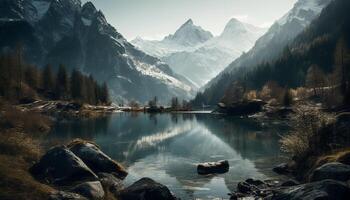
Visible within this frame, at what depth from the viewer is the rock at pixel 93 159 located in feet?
135

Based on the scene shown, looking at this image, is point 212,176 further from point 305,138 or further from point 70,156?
point 70,156

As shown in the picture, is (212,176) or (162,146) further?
(162,146)

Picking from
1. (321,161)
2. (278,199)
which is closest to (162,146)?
(321,161)

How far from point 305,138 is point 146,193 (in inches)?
799

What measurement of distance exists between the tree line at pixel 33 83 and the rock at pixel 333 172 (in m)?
112

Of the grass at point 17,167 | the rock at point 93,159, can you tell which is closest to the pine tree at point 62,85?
the grass at point 17,167

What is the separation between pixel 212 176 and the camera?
44.3 metres

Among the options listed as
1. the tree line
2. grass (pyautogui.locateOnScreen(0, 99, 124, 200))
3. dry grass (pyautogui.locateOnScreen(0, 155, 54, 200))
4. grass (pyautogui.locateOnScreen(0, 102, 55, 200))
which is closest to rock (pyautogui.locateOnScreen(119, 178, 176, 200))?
grass (pyautogui.locateOnScreen(0, 99, 124, 200))

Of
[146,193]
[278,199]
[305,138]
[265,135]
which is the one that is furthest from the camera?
[265,135]

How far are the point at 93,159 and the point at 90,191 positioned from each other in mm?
12552

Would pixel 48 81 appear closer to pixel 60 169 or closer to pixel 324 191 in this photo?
pixel 60 169

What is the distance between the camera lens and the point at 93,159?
41312 mm

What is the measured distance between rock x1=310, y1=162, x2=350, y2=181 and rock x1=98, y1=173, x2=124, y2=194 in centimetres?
1619

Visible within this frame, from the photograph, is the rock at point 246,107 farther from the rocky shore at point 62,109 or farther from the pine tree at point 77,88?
the pine tree at point 77,88
